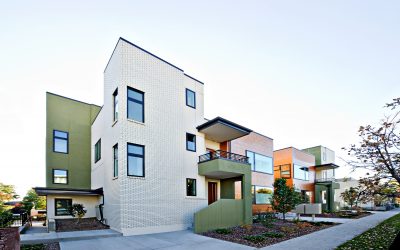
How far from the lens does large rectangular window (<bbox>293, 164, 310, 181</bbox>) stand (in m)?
30.1

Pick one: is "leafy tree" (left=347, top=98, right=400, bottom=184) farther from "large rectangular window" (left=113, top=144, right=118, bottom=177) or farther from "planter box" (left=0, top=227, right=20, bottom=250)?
"large rectangular window" (left=113, top=144, right=118, bottom=177)

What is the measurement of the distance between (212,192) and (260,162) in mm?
8290

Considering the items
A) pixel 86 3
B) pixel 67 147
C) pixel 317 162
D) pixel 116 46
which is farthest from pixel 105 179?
pixel 317 162

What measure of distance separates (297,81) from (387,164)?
12.3 metres

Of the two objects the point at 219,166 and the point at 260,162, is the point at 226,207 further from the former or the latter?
the point at 260,162

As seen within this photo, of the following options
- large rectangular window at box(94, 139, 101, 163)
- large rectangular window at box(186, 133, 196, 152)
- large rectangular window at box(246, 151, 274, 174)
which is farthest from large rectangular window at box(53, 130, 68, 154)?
large rectangular window at box(246, 151, 274, 174)

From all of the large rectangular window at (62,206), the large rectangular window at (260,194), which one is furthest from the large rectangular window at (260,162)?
the large rectangular window at (62,206)

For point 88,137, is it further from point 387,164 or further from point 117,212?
point 387,164

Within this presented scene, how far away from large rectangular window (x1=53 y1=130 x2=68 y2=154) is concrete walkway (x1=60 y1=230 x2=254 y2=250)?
36.0 feet

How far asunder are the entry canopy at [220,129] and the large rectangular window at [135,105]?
4.56 meters

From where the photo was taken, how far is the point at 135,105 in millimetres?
13578

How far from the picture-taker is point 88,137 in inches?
806

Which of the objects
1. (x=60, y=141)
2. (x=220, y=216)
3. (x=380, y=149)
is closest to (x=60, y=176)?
(x=60, y=141)

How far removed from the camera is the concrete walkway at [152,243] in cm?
916
